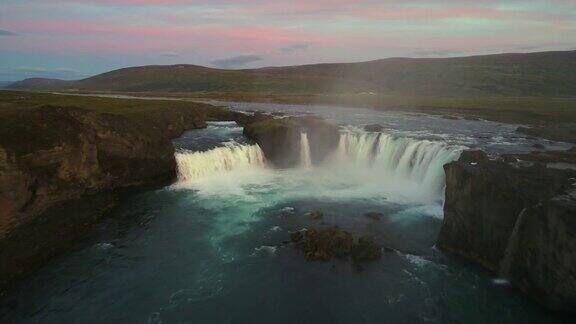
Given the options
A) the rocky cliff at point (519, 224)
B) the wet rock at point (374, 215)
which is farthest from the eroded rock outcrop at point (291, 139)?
the rocky cliff at point (519, 224)

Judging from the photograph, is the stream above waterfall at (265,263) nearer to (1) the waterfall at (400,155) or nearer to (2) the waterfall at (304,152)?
(1) the waterfall at (400,155)

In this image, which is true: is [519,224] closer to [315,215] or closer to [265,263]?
[315,215]

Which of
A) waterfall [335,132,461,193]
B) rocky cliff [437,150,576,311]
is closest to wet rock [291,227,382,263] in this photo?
rocky cliff [437,150,576,311]

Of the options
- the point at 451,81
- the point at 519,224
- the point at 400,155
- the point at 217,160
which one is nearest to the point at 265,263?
the point at 519,224

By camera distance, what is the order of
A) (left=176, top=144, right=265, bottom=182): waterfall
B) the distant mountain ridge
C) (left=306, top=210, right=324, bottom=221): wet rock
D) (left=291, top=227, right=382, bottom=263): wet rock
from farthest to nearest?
the distant mountain ridge < (left=176, top=144, right=265, bottom=182): waterfall < (left=306, top=210, right=324, bottom=221): wet rock < (left=291, top=227, right=382, bottom=263): wet rock

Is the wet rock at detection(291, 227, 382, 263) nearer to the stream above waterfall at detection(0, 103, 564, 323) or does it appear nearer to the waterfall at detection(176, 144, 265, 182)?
the stream above waterfall at detection(0, 103, 564, 323)

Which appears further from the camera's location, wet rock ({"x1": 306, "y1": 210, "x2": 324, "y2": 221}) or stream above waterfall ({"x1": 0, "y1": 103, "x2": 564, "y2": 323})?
wet rock ({"x1": 306, "y1": 210, "x2": 324, "y2": 221})

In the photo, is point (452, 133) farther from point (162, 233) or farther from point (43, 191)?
point (43, 191)
